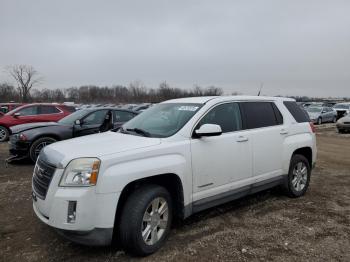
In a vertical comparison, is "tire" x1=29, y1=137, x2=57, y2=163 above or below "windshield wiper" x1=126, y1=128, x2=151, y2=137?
below

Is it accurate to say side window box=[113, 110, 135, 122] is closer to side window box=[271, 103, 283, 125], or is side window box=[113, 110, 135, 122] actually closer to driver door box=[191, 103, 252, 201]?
side window box=[271, 103, 283, 125]

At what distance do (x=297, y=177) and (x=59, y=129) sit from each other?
6108 millimetres

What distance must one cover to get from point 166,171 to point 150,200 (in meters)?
0.38

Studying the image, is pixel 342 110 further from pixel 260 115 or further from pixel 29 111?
pixel 260 115

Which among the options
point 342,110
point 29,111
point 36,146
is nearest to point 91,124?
point 36,146

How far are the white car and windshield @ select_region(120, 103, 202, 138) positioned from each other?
18mm

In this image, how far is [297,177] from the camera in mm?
5730

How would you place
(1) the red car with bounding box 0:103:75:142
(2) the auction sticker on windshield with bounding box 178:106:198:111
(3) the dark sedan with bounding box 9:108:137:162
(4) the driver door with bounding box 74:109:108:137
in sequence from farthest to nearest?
(1) the red car with bounding box 0:103:75:142 → (4) the driver door with bounding box 74:109:108:137 → (3) the dark sedan with bounding box 9:108:137:162 → (2) the auction sticker on windshield with bounding box 178:106:198:111

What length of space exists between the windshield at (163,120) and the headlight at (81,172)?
3.45ft

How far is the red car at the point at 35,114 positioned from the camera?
13.0 m

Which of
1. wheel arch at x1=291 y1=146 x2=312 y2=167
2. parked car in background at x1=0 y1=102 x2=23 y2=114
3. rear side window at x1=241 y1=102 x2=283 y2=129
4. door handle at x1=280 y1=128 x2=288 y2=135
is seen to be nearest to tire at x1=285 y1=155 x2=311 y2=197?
wheel arch at x1=291 y1=146 x2=312 y2=167

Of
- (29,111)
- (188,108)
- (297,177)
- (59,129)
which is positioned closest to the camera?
(188,108)

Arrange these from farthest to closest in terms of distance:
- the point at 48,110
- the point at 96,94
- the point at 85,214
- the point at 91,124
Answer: the point at 96,94 → the point at 48,110 → the point at 91,124 → the point at 85,214

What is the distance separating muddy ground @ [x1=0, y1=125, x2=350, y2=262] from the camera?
360 centimetres
